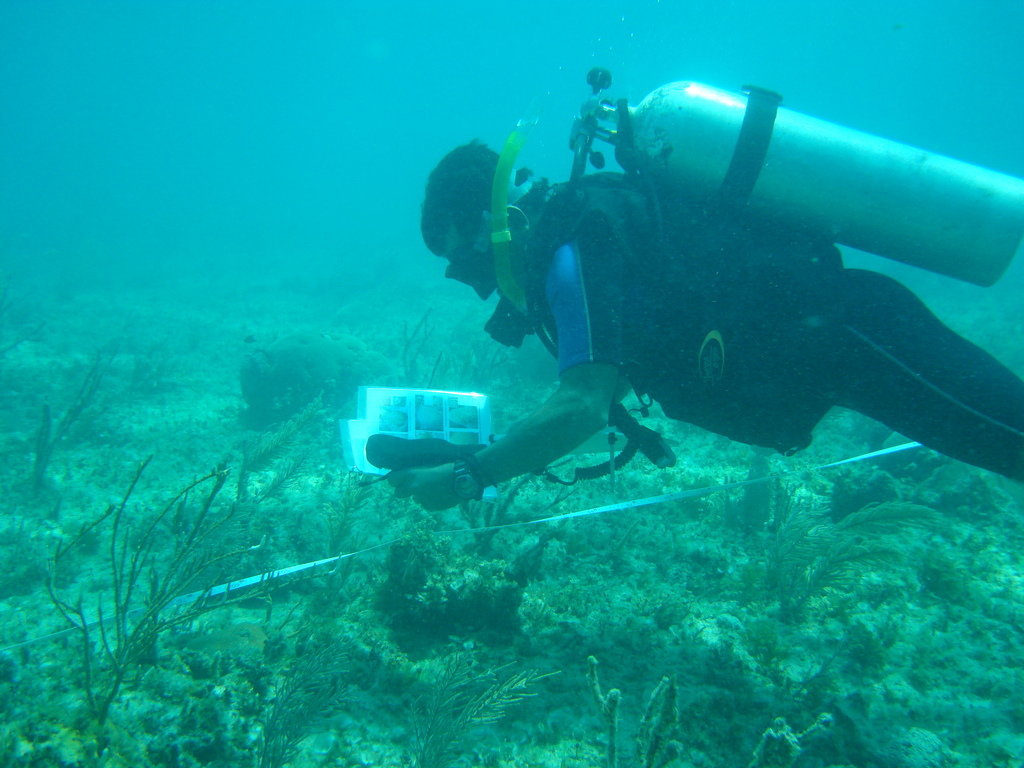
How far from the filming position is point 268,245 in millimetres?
40312

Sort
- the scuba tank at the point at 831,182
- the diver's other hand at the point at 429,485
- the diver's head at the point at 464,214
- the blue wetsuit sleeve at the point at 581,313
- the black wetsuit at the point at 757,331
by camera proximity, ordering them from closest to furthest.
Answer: the blue wetsuit sleeve at the point at 581,313
the black wetsuit at the point at 757,331
the diver's other hand at the point at 429,485
the scuba tank at the point at 831,182
the diver's head at the point at 464,214

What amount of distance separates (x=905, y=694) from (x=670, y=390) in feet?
7.41

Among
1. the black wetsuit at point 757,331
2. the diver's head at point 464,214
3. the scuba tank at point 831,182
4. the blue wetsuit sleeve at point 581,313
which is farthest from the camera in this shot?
the diver's head at point 464,214

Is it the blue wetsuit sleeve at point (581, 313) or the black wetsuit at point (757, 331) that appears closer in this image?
the blue wetsuit sleeve at point (581, 313)

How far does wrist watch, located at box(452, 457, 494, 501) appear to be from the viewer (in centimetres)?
220

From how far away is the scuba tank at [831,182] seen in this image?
2.57 metres

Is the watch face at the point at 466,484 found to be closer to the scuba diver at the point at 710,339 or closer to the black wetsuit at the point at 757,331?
the scuba diver at the point at 710,339

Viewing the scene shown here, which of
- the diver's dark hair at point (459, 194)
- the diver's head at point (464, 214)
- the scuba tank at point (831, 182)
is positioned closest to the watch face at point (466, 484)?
the diver's head at point (464, 214)

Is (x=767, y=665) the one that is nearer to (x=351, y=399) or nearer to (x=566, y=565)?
(x=566, y=565)

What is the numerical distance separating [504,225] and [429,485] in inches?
51.4

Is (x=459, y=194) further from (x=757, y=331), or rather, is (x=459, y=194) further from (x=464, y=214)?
(x=757, y=331)

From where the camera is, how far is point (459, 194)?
8.84 ft

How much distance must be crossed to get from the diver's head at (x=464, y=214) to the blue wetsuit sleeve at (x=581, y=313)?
635mm

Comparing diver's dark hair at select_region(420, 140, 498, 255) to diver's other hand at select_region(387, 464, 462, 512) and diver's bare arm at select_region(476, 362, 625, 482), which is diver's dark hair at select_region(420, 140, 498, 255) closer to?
diver's bare arm at select_region(476, 362, 625, 482)
